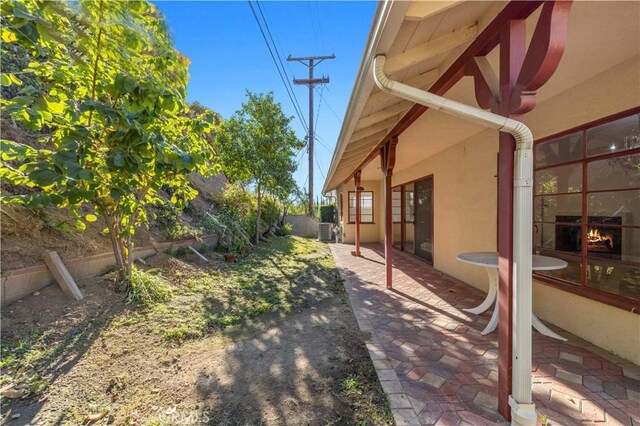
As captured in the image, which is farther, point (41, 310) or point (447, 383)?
point (41, 310)

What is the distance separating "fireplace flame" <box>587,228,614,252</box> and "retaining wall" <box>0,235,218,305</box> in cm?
624

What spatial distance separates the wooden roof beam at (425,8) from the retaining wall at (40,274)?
4539 mm

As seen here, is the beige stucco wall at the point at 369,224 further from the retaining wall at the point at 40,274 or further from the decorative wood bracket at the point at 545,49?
the decorative wood bracket at the point at 545,49

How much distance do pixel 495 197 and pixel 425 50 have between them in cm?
299

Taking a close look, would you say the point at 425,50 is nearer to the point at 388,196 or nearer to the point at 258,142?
the point at 388,196

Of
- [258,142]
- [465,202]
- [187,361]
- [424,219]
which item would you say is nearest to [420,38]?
[187,361]

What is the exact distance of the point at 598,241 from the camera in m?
2.83

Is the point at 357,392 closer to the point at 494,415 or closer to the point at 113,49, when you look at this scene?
the point at 494,415

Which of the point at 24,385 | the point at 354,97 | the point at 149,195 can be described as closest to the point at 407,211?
the point at 354,97

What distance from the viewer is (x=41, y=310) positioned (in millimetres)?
3002

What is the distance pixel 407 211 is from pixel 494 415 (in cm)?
691

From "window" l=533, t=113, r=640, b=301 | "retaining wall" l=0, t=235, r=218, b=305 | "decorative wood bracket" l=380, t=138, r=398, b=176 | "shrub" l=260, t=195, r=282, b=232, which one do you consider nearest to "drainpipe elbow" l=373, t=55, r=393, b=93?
"window" l=533, t=113, r=640, b=301

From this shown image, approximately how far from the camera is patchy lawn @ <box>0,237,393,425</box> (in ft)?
6.34

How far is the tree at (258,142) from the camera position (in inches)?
346
